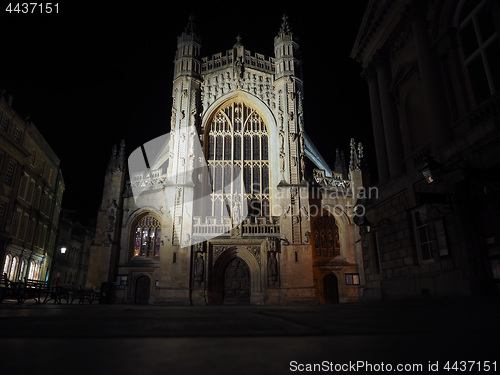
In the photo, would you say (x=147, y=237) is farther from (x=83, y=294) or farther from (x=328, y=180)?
(x=328, y=180)

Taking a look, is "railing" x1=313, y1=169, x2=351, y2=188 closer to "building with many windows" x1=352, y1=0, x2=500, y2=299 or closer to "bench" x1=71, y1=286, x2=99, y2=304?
"building with many windows" x1=352, y1=0, x2=500, y2=299

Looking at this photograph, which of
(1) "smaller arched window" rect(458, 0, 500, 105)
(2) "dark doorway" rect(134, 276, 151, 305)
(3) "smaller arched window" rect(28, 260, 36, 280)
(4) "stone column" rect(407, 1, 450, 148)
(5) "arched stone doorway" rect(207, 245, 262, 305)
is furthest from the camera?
(3) "smaller arched window" rect(28, 260, 36, 280)

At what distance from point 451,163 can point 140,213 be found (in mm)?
20745

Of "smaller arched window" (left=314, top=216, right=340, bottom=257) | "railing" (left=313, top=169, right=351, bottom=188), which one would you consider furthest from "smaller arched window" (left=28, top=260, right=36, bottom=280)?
"railing" (left=313, top=169, right=351, bottom=188)

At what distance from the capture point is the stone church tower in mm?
20625

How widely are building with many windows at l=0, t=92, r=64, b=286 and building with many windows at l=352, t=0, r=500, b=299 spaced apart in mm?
24496

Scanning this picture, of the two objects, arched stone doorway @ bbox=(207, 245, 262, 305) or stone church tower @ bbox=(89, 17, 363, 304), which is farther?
arched stone doorway @ bbox=(207, 245, 262, 305)

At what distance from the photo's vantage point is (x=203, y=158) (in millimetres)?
23703

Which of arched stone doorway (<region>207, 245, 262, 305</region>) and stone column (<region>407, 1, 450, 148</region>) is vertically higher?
stone column (<region>407, 1, 450, 148</region>)

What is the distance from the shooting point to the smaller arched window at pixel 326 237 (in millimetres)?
23062

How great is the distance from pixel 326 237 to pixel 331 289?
3.62 m

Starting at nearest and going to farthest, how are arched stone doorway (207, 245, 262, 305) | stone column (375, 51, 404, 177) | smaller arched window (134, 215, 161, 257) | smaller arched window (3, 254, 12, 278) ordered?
1. stone column (375, 51, 404, 177)
2. arched stone doorway (207, 245, 262, 305)
3. smaller arched window (134, 215, 161, 257)
4. smaller arched window (3, 254, 12, 278)

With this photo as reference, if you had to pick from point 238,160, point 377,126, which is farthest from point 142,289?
point 377,126

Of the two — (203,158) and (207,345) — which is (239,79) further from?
(207,345)
